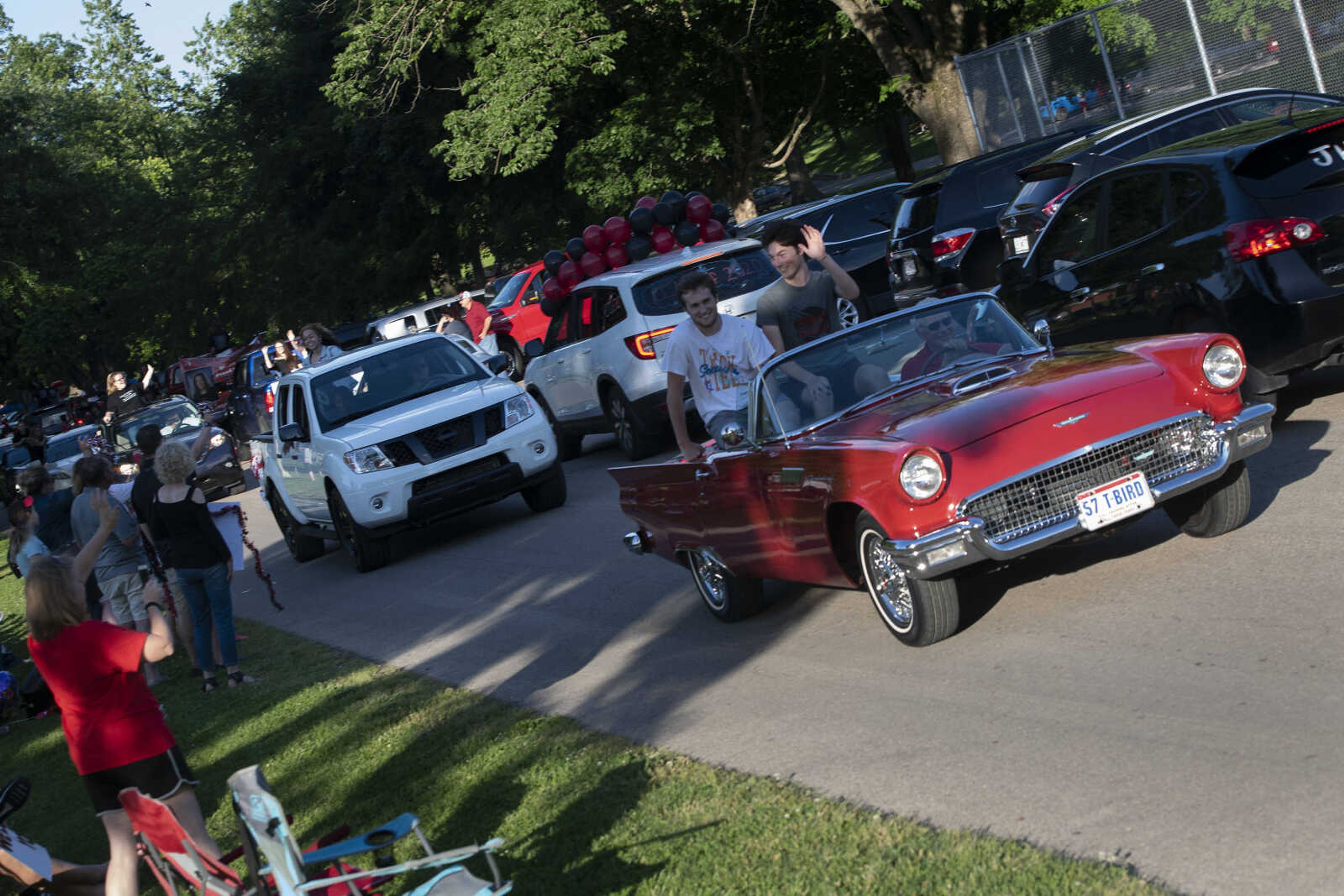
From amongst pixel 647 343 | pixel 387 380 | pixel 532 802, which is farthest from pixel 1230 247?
pixel 387 380

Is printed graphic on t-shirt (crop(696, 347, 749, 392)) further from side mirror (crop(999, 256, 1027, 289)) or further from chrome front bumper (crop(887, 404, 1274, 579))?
side mirror (crop(999, 256, 1027, 289))

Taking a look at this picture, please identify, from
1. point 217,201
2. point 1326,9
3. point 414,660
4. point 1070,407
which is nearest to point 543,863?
point 1070,407

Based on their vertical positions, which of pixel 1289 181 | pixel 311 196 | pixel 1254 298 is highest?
pixel 311 196

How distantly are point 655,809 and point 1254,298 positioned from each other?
5212 millimetres

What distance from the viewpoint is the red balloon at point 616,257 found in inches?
786

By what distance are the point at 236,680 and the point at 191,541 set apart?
119cm

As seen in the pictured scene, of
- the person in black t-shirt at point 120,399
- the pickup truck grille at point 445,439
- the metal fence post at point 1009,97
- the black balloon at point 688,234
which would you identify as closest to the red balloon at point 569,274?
the black balloon at point 688,234

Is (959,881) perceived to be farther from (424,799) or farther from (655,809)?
(424,799)

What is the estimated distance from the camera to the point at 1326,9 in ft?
62.3

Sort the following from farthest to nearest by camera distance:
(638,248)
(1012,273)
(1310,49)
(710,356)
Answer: (638,248) → (1310,49) → (1012,273) → (710,356)

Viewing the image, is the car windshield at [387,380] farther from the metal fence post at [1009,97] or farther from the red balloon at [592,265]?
the metal fence post at [1009,97]

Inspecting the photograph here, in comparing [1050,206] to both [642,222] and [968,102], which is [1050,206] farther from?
[968,102]

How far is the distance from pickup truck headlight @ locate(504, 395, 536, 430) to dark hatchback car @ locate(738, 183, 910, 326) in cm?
483

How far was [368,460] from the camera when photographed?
13352mm
